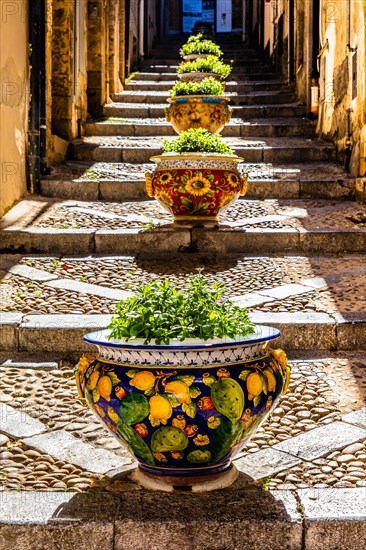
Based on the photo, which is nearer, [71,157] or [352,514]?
[352,514]

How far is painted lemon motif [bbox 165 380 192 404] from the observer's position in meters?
2.26

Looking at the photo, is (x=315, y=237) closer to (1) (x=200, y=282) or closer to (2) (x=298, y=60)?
(1) (x=200, y=282)

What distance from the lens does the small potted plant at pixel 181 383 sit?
2.26 meters

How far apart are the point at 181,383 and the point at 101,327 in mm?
1774

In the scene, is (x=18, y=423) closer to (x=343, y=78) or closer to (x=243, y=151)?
(x=243, y=151)

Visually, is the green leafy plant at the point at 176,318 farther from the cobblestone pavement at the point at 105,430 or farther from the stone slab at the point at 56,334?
the stone slab at the point at 56,334

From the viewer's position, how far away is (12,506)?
91.9 inches

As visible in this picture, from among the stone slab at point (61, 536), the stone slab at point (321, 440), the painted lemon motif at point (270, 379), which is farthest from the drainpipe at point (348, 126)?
the stone slab at point (61, 536)

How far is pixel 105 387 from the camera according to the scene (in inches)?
91.4

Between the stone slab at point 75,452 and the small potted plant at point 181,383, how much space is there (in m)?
0.35

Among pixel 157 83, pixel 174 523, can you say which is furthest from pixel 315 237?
pixel 157 83

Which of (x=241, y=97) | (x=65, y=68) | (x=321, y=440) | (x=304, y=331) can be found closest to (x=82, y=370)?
(x=321, y=440)

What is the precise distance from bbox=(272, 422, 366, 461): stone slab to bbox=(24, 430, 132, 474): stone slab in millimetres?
610

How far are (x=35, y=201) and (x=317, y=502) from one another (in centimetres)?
535
